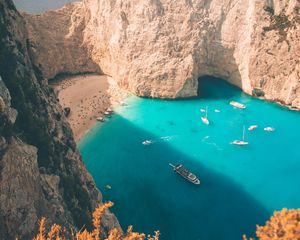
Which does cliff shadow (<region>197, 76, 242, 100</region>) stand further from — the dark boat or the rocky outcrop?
the dark boat

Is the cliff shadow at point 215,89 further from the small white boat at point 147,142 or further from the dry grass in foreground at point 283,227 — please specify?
the dry grass in foreground at point 283,227

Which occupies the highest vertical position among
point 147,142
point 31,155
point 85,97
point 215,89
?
point 31,155

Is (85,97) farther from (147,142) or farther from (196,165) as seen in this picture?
(196,165)

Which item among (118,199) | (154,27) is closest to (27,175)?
(118,199)

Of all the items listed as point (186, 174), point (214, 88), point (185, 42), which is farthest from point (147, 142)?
point (185, 42)

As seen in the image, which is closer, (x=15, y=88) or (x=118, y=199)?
(x=15, y=88)

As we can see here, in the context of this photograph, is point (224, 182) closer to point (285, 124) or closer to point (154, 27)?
point (285, 124)
